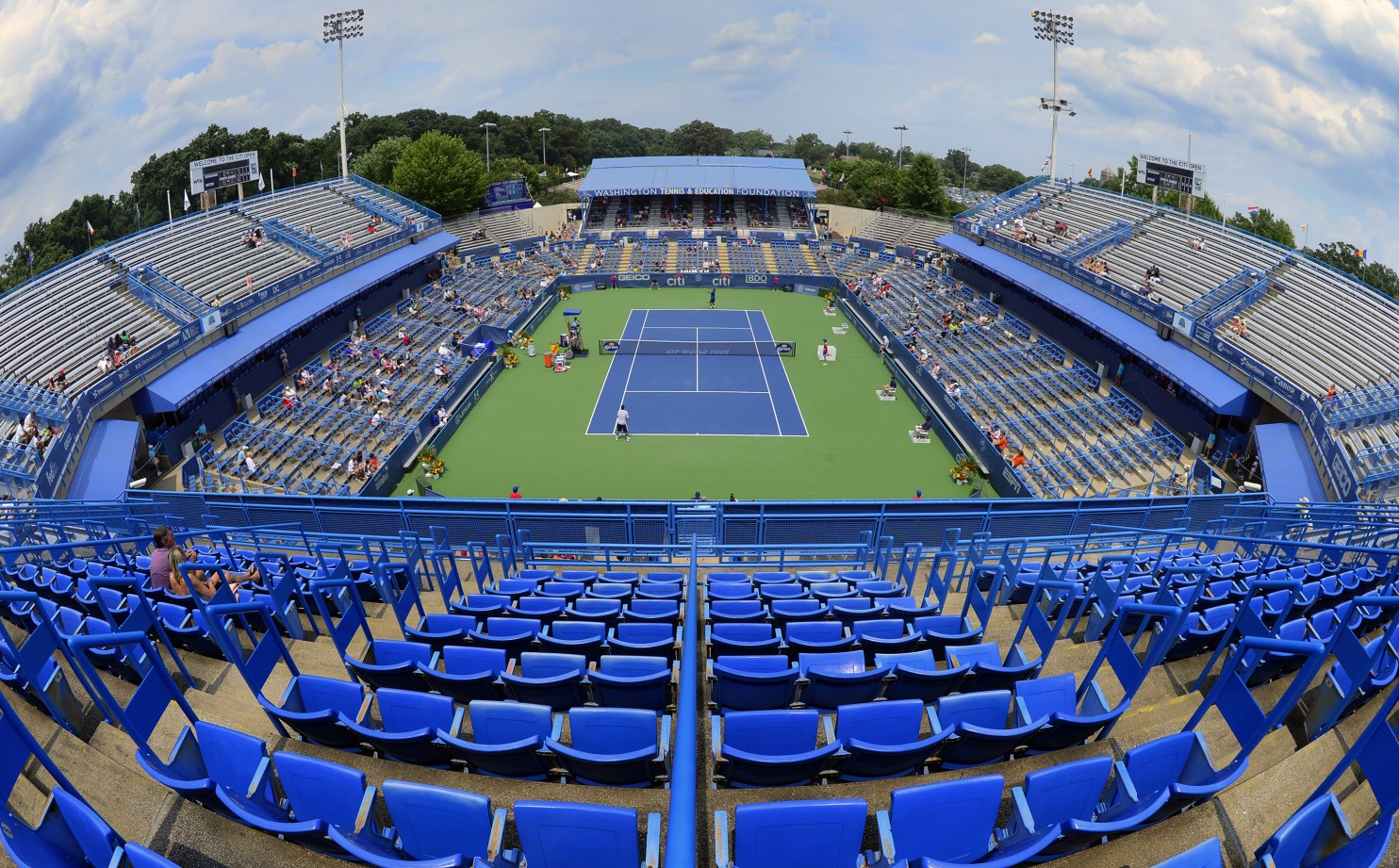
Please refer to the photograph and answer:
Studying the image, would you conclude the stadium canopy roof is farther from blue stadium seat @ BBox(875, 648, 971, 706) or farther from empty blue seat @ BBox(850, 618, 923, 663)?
blue stadium seat @ BBox(875, 648, 971, 706)

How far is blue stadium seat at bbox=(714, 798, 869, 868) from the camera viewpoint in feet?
14.8

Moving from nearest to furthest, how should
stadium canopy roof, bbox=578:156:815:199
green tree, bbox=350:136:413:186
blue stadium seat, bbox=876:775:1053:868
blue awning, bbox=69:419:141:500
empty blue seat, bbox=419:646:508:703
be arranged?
blue stadium seat, bbox=876:775:1053:868, empty blue seat, bbox=419:646:508:703, blue awning, bbox=69:419:141:500, stadium canopy roof, bbox=578:156:815:199, green tree, bbox=350:136:413:186

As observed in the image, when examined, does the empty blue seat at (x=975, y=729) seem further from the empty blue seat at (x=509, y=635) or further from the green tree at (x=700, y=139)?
the green tree at (x=700, y=139)

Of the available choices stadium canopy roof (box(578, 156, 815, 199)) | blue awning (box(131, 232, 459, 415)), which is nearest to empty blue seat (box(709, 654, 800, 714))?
blue awning (box(131, 232, 459, 415))

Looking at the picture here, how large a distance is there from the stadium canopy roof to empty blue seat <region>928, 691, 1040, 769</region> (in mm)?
59964

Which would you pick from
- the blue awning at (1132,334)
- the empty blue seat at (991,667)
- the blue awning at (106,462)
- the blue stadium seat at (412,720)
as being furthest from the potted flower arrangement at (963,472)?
the blue awning at (106,462)

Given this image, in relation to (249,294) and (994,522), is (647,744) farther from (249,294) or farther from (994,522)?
(249,294)

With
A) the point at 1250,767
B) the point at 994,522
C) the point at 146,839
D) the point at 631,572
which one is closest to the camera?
the point at 146,839

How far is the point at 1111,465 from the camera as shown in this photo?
86.6 ft

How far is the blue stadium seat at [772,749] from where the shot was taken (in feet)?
18.2

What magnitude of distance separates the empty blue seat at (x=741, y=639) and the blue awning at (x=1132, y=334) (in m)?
23.6

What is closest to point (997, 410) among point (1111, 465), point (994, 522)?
point (1111, 465)

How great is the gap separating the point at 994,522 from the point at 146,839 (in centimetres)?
1329

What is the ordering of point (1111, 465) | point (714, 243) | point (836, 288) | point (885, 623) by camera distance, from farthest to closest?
point (714, 243)
point (836, 288)
point (1111, 465)
point (885, 623)
